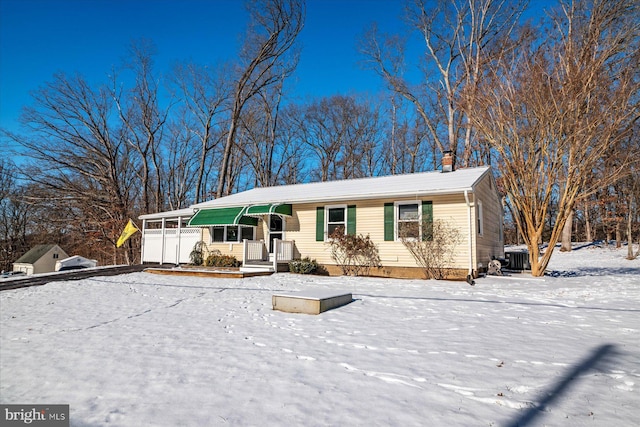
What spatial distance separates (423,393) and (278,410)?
1.32 meters

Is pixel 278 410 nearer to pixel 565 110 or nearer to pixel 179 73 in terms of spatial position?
pixel 565 110

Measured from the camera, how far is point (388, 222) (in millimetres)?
12156

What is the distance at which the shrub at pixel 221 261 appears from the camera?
14.5m

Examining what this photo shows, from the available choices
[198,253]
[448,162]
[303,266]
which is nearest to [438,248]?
[448,162]

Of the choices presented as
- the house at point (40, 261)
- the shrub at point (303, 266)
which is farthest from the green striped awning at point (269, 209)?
the house at point (40, 261)

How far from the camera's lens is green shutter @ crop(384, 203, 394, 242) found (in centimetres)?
1210

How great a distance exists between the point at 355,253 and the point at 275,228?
13.4ft

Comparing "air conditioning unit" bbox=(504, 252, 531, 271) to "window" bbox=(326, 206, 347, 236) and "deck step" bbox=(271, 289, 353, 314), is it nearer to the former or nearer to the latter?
"window" bbox=(326, 206, 347, 236)

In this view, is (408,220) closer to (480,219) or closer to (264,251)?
(480,219)

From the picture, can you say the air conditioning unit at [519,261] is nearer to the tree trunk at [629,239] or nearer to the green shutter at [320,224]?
the green shutter at [320,224]

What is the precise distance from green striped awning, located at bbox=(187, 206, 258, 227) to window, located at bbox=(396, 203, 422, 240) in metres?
6.02

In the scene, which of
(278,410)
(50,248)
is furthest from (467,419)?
A: (50,248)

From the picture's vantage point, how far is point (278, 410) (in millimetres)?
3002

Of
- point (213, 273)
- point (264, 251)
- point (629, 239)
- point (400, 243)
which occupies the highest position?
point (629, 239)
